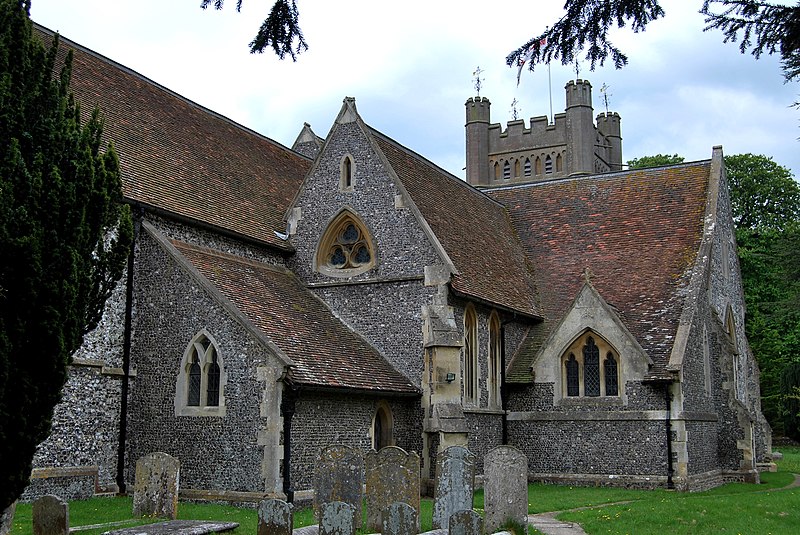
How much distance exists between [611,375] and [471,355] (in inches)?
138

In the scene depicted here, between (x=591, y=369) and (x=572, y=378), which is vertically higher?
(x=591, y=369)

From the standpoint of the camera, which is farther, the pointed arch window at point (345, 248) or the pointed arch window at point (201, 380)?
the pointed arch window at point (345, 248)

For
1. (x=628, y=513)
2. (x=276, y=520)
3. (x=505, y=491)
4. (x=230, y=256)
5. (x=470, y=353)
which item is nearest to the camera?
(x=276, y=520)

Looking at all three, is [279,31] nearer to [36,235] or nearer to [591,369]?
[36,235]

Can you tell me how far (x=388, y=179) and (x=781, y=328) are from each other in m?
29.0

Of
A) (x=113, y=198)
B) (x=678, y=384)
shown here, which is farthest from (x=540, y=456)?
(x=113, y=198)

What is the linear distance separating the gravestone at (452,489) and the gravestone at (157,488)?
404 cm

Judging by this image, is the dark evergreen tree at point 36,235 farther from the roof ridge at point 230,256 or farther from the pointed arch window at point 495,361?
the pointed arch window at point 495,361

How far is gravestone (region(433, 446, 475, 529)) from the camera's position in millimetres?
13328

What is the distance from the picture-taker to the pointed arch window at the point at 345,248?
21188 mm

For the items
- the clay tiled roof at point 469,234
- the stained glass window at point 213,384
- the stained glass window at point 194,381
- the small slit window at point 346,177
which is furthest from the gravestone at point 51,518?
the small slit window at point 346,177

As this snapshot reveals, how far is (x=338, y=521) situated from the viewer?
1055cm

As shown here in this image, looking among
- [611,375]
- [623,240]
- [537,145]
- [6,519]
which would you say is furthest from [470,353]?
[537,145]

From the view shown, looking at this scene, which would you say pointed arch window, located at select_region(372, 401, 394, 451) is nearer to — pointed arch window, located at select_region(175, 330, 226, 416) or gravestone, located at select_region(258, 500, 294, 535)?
pointed arch window, located at select_region(175, 330, 226, 416)
